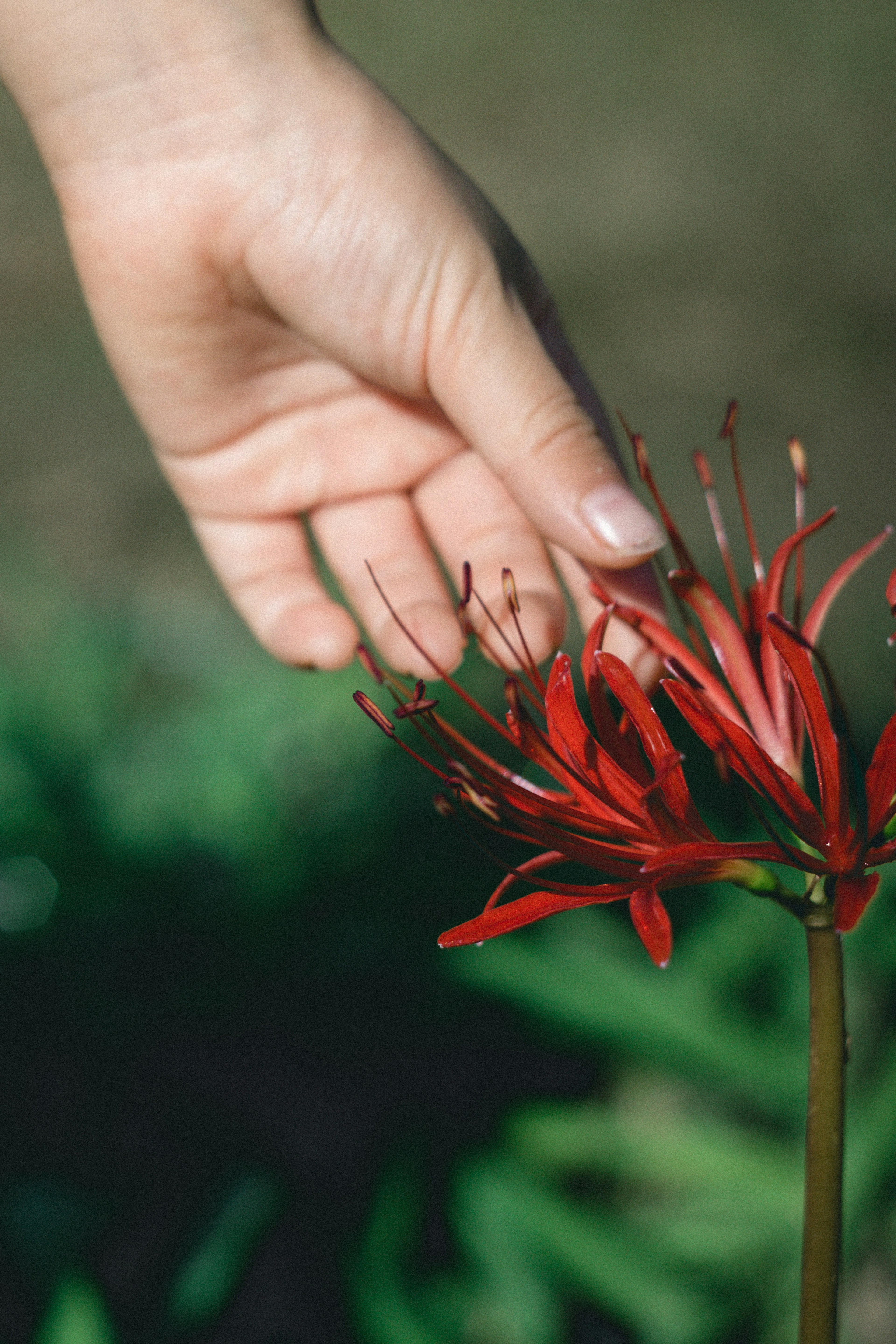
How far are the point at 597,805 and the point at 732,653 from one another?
0.22 m

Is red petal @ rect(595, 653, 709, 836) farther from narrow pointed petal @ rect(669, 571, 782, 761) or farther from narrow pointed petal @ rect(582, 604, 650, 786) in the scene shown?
narrow pointed petal @ rect(669, 571, 782, 761)

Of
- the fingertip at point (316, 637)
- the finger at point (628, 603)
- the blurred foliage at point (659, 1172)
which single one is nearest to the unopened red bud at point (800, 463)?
the finger at point (628, 603)

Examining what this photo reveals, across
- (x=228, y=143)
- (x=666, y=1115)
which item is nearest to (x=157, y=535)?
(x=228, y=143)

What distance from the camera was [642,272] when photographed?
12.1 feet

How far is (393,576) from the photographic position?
157 centimetres

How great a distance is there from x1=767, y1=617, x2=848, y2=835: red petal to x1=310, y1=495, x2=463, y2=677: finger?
547 millimetres

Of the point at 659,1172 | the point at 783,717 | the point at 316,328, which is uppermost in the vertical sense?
the point at 316,328

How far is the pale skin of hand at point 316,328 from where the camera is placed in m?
1.26

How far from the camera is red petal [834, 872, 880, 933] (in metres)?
0.73

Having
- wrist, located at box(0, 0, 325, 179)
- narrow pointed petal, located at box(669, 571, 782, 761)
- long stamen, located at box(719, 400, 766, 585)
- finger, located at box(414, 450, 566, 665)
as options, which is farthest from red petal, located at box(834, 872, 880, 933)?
wrist, located at box(0, 0, 325, 179)

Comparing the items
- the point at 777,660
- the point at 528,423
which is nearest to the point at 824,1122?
the point at 777,660

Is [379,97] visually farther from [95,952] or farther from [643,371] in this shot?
[643,371]

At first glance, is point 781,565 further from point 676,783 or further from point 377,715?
point 377,715

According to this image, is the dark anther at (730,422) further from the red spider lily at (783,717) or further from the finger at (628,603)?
the finger at (628,603)
